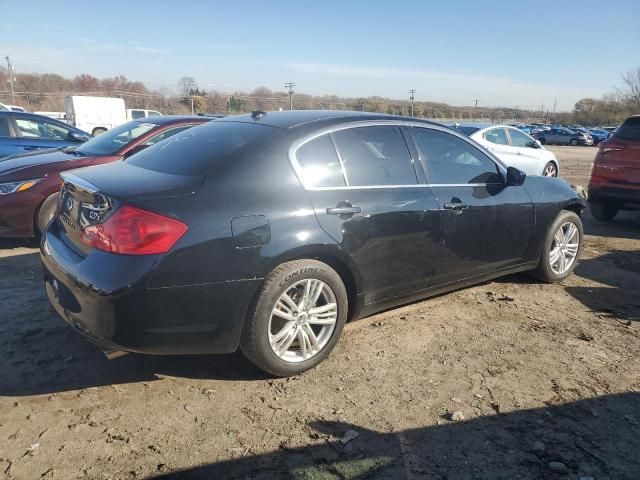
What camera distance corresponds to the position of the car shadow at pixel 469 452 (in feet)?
7.64

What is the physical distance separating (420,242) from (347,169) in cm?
79

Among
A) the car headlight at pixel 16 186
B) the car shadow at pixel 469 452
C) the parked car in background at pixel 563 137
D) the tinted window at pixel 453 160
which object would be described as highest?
the tinted window at pixel 453 160

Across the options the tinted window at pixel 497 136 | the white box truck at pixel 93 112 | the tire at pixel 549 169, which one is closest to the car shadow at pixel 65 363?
the tinted window at pixel 497 136

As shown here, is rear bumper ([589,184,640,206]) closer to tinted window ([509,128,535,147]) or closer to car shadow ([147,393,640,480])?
tinted window ([509,128,535,147])

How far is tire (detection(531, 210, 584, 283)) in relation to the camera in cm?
481

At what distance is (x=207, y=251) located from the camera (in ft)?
8.89

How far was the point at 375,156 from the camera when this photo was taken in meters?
3.59

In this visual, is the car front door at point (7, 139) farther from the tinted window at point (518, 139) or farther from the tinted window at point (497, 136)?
the tinted window at point (518, 139)

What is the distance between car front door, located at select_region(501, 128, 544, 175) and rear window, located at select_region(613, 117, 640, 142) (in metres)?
3.47

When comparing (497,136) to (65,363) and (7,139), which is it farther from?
(65,363)

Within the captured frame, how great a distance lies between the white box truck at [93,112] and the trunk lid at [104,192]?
2511 centimetres

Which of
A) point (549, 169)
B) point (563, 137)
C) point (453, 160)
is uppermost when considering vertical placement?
point (453, 160)

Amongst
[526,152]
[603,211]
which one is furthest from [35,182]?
[526,152]

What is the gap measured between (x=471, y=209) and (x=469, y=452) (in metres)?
2.05
